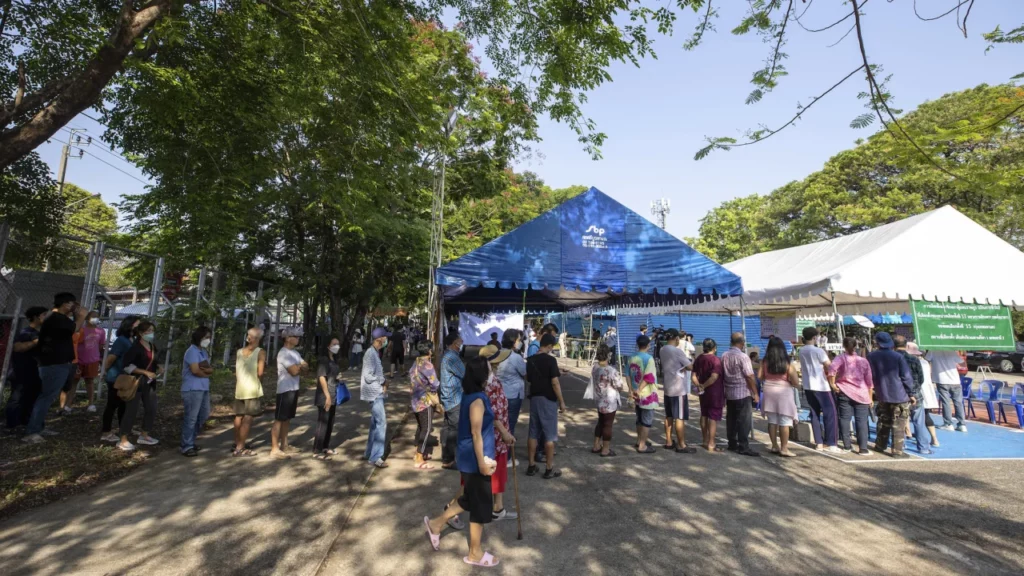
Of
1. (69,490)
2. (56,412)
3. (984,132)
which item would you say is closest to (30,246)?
(56,412)

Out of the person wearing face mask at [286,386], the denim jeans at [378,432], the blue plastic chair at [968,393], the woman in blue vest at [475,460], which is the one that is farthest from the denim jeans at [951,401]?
the person wearing face mask at [286,386]

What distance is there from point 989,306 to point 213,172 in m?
14.3

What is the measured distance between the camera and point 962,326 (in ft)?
25.2

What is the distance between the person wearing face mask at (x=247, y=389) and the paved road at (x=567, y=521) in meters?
0.29

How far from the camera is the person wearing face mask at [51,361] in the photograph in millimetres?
5816

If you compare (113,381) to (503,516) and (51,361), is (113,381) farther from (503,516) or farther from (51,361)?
(503,516)

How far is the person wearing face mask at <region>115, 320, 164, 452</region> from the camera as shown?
585cm

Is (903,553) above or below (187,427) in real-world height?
below

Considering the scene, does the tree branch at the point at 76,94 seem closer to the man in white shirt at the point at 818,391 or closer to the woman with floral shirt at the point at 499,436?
the woman with floral shirt at the point at 499,436

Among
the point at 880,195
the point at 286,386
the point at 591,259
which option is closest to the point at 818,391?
the point at 591,259

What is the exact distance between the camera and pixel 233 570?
334 cm

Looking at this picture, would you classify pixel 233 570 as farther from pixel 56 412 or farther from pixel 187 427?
pixel 56 412

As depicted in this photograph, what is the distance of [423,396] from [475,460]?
2790mm

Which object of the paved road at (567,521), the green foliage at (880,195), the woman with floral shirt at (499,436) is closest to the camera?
the paved road at (567,521)
